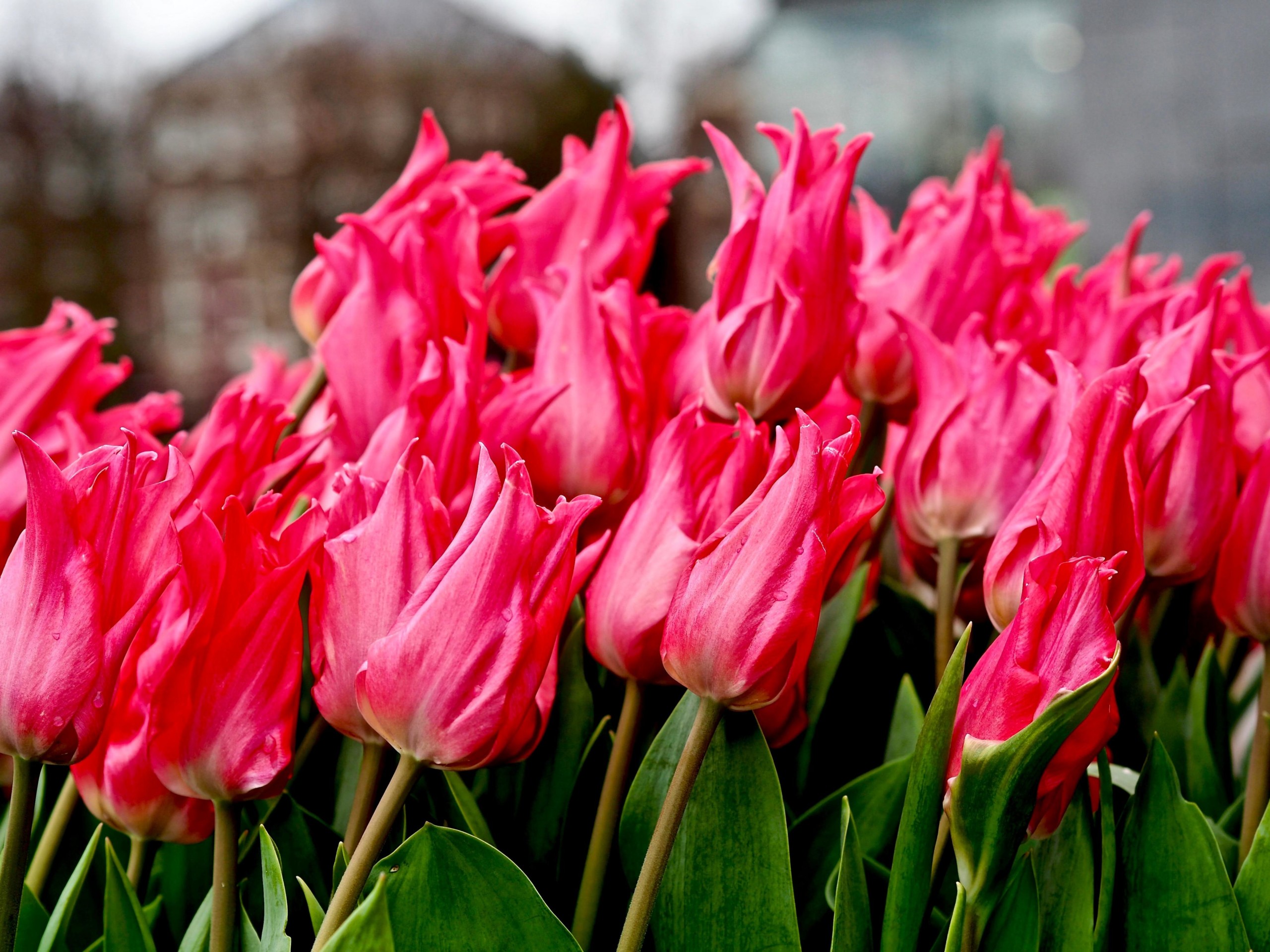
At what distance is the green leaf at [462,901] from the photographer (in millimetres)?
303

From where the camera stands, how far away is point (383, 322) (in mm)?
407

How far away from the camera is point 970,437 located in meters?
0.41

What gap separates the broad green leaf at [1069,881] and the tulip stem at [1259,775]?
0.08 m

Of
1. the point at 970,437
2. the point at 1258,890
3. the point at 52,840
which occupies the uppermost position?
the point at 970,437

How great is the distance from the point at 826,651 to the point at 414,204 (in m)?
0.23

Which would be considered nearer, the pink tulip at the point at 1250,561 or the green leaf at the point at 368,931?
the green leaf at the point at 368,931

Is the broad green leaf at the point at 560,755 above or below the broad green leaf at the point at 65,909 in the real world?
above

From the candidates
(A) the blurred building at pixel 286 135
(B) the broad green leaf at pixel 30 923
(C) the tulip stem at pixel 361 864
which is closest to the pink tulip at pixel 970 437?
(C) the tulip stem at pixel 361 864

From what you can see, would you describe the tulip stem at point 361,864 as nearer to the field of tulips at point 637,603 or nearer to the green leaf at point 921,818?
the field of tulips at point 637,603

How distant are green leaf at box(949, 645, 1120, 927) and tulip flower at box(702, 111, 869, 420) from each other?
0.49 feet

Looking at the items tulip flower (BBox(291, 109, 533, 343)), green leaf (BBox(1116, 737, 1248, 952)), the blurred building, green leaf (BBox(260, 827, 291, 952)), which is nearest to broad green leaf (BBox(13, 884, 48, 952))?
green leaf (BBox(260, 827, 291, 952))

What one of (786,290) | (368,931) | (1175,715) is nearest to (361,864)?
(368,931)

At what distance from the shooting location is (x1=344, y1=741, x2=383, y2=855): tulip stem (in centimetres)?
32

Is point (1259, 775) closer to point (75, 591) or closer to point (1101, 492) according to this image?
point (1101, 492)
